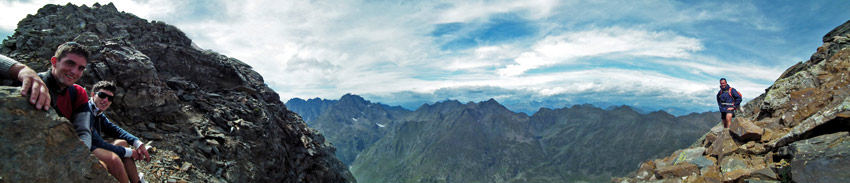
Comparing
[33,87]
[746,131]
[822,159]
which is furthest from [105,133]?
[746,131]

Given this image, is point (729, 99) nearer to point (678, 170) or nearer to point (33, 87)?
point (678, 170)

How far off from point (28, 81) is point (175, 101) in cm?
2553

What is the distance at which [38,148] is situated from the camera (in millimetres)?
6918

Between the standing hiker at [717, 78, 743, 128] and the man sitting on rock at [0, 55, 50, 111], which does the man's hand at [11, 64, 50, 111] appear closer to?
the man sitting on rock at [0, 55, 50, 111]

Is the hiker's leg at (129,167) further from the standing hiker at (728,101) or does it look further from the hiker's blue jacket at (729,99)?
the hiker's blue jacket at (729,99)

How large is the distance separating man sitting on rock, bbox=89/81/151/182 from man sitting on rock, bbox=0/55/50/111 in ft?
4.62

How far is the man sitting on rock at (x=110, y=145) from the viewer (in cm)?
827

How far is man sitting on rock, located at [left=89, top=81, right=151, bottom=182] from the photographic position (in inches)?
325

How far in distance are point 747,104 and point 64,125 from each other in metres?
46.5

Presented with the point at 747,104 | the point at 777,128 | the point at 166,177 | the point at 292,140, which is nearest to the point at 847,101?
the point at 777,128

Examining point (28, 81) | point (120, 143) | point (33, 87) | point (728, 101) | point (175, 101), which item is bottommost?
point (120, 143)

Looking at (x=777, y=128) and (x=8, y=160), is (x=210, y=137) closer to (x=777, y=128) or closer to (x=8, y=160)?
(x=8, y=160)

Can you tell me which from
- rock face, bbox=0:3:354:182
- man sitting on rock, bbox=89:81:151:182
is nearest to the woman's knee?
man sitting on rock, bbox=89:81:151:182

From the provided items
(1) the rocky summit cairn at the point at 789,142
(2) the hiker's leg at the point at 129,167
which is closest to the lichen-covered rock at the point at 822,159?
(1) the rocky summit cairn at the point at 789,142
